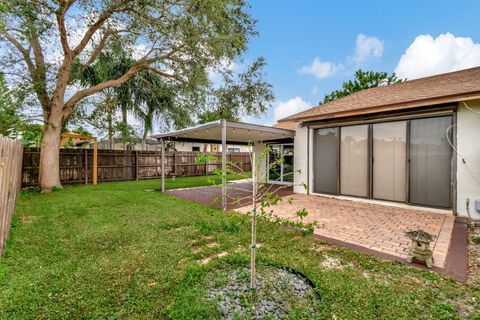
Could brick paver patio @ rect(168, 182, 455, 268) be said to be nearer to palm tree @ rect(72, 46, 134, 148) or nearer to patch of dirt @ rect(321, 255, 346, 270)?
patch of dirt @ rect(321, 255, 346, 270)

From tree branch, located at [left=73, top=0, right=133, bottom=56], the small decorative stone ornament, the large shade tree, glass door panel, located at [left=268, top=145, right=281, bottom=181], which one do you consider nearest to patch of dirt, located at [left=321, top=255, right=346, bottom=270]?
the small decorative stone ornament

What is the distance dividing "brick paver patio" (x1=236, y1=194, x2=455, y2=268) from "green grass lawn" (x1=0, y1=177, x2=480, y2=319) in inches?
24.4

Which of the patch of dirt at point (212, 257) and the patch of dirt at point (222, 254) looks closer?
the patch of dirt at point (212, 257)

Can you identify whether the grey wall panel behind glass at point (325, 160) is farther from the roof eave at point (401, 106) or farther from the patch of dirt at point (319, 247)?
the patch of dirt at point (319, 247)

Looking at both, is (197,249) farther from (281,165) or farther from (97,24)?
(97,24)

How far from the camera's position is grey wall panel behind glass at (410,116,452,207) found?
586 centimetres

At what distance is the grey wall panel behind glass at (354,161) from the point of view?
23.7ft

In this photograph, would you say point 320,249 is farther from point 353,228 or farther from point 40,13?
point 40,13

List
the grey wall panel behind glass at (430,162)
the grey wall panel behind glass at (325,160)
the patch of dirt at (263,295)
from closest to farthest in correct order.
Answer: the patch of dirt at (263,295) < the grey wall panel behind glass at (430,162) < the grey wall panel behind glass at (325,160)

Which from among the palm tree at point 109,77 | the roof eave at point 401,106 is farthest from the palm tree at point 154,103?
the roof eave at point 401,106

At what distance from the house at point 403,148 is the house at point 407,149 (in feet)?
0.06

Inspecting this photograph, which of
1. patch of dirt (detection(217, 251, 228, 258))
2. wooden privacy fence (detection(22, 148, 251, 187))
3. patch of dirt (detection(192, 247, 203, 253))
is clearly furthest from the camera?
wooden privacy fence (detection(22, 148, 251, 187))

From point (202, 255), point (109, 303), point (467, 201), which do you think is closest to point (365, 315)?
point (202, 255)

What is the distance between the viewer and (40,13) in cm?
629
